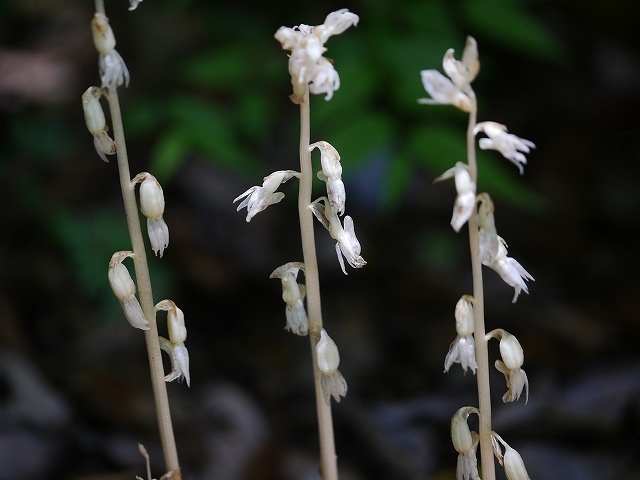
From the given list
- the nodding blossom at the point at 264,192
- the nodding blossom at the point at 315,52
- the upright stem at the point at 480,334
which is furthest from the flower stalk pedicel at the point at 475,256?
the nodding blossom at the point at 264,192

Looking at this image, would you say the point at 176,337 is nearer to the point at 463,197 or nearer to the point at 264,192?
the point at 264,192

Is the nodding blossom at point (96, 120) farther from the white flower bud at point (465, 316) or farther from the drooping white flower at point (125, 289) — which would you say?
the white flower bud at point (465, 316)

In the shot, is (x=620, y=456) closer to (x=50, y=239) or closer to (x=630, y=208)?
(x=630, y=208)

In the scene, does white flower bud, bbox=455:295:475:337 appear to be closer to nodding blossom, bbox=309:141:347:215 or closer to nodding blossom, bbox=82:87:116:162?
nodding blossom, bbox=309:141:347:215

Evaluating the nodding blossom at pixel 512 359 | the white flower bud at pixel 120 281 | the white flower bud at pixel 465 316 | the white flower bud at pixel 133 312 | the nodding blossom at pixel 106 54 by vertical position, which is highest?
the nodding blossom at pixel 106 54

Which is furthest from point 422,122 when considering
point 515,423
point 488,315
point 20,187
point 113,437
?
point 20,187

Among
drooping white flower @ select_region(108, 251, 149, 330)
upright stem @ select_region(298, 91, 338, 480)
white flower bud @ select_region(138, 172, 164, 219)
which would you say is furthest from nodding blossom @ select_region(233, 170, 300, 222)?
drooping white flower @ select_region(108, 251, 149, 330)

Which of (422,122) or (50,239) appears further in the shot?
(50,239)
